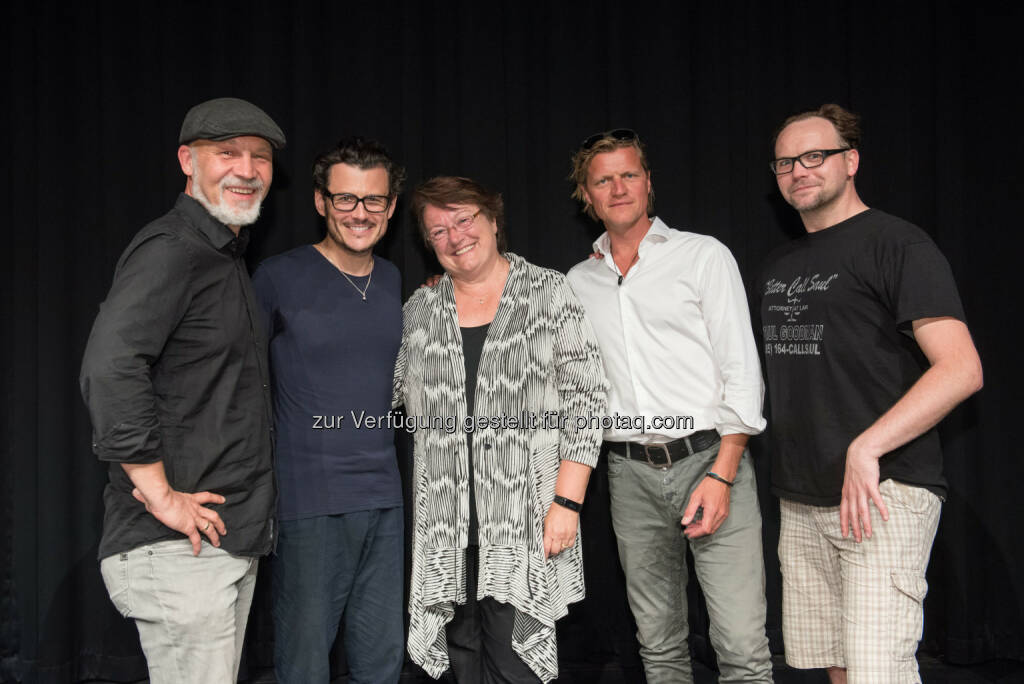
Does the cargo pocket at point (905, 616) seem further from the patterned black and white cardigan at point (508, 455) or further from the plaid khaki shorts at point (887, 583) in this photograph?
the patterned black and white cardigan at point (508, 455)

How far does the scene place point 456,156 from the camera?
2770 millimetres

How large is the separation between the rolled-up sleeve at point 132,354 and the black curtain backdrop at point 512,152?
108cm

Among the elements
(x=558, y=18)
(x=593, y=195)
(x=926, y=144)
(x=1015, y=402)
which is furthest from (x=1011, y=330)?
(x=558, y=18)

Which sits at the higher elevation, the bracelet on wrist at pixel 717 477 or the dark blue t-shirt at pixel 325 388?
the dark blue t-shirt at pixel 325 388

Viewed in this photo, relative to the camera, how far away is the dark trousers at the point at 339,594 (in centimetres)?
204

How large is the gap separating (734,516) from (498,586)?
768mm

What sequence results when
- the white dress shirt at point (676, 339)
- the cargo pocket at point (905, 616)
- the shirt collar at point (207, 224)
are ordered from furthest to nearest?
the white dress shirt at point (676, 339) < the cargo pocket at point (905, 616) < the shirt collar at point (207, 224)

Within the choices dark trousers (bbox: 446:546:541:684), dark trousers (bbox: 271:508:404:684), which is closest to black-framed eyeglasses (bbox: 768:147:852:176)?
dark trousers (bbox: 446:546:541:684)

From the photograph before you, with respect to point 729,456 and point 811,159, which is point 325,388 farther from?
point 811,159

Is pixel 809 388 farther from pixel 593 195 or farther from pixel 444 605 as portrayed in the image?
pixel 444 605

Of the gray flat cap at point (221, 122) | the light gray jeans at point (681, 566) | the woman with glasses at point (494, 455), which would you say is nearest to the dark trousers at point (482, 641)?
the woman with glasses at point (494, 455)

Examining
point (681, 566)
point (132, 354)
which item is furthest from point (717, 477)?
point (132, 354)

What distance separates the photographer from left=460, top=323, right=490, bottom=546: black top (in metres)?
1.97

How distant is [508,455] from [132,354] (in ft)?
3.12
